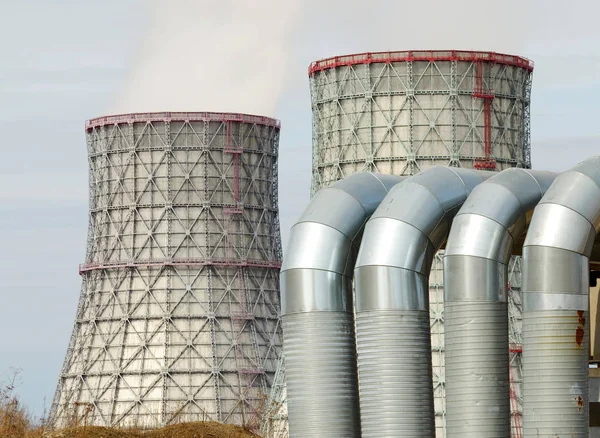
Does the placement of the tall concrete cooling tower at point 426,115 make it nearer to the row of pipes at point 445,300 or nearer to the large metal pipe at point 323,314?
the large metal pipe at point 323,314

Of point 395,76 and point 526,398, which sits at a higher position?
point 395,76

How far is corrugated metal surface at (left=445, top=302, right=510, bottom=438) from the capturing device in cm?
2647

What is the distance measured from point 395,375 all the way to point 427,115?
103ft

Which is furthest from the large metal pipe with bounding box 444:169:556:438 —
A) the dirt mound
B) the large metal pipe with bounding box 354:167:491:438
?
the dirt mound

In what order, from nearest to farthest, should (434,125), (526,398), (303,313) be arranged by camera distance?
(526,398) → (303,313) → (434,125)

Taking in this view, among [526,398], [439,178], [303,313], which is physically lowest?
[526,398]

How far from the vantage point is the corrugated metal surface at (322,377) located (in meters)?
27.9

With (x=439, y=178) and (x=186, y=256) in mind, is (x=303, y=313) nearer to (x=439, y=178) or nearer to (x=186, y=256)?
(x=439, y=178)

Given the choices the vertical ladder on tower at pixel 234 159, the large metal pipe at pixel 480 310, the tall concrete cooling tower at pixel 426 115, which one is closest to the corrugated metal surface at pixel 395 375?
the large metal pipe at pixel 480 310

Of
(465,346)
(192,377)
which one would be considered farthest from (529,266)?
(192,377)

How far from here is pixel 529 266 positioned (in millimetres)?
26172

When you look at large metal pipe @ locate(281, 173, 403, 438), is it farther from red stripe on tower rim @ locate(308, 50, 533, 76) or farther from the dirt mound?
red stripe on tower rim @ locate(308, 50, 533, 76)

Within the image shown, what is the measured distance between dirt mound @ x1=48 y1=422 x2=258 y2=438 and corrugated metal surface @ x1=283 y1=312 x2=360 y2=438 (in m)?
3.16

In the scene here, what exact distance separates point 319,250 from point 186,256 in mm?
42619
